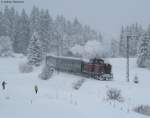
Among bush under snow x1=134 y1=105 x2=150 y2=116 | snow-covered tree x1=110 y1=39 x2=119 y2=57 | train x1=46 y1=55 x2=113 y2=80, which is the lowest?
bush under snow x1=134 y1=105 x2=150 y2=116

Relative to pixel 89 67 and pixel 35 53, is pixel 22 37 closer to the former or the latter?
pixel 35 53

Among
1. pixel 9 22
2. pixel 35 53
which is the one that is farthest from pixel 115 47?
pixel 35 53

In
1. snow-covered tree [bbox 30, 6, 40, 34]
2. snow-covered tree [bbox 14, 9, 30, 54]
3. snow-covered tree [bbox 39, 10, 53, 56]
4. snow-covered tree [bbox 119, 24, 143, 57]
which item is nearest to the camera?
snow-covered tree [bbox 39, 10, 53, 56]

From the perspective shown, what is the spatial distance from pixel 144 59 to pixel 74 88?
30.7 m

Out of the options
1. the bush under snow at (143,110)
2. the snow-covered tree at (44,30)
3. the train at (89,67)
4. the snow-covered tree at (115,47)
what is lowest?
the bush under snow at (143,110)

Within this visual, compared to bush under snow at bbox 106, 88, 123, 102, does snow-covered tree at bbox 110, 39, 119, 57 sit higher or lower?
higher

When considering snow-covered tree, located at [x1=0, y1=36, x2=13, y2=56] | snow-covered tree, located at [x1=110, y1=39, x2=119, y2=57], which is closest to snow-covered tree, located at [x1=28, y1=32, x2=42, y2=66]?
snow-covered tree, located at [x1=0, y1=36, x2=13, y2=56]

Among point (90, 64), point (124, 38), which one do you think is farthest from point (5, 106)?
point (124, 38)

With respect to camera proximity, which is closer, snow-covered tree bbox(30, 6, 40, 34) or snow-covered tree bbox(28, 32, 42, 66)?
snow-covered tree bbox(28, 32, 42, 66)

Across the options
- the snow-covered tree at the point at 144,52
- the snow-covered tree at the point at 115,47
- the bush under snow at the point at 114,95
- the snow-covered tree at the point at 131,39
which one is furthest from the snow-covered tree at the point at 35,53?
the snow-covered tree at the point at 115,47

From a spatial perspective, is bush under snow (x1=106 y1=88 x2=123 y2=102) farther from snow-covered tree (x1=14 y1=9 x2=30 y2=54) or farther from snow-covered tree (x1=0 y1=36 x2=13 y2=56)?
snow-covered tree (x1=14 y1=9 x2=30 y2=54)

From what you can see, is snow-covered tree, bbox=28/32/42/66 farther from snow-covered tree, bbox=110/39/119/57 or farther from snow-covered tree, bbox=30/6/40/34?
snow-covered tree, bbox=110/39/119/57

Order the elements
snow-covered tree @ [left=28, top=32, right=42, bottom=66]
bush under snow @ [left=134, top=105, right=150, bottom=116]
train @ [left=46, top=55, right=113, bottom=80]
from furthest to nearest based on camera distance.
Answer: snow-covered tree @ [left=28, top=32, right=42, bottom=66], train @ [left=46, top=55, right=113, bottom=80], bush under snow @ [left=134, top=105, right=150, bottom=116]

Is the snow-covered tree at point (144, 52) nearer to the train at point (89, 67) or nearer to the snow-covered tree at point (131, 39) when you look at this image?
the train at point (89, 67)
